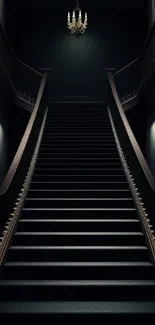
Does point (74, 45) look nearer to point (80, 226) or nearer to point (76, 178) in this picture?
point (76, 178)

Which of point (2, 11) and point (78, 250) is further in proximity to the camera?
point (2, 11)

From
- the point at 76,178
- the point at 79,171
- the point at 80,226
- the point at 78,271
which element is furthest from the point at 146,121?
the point at 78,271

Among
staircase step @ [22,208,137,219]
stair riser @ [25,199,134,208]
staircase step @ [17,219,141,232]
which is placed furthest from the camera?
stair riser @ [25,199,134,208]

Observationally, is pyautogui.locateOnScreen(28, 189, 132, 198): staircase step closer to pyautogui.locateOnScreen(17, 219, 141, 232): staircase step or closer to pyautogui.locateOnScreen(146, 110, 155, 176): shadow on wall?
pyautogui.locateOnScreen(17, 219, 141, 232): staircase step

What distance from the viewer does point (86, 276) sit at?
13.7 feet

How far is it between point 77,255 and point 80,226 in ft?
1.76

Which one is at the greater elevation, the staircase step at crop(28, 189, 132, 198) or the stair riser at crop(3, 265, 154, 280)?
the staircase step at crop(28, 189, 132, 198)

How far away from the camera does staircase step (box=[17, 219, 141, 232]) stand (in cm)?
493

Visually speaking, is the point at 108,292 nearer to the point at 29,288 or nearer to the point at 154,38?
the point at 29,288

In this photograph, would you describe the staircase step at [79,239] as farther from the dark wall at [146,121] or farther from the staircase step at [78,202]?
the dark wall at [146,121]

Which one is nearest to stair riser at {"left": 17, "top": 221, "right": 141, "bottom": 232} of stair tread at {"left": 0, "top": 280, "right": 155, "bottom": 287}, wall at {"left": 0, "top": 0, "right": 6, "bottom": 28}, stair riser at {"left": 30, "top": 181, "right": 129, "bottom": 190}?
stair tread at {"left": 0, "top": 280, "right": 155, "bottom": 287}

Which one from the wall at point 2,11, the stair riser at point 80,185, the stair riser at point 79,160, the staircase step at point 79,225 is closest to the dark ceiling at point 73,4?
the wall at point 2,11

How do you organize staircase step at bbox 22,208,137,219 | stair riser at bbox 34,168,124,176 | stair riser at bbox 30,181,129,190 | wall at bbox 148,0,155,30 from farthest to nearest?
wall at bbox 148,0,155,30 < stair riser at bbox 34,168,124,176 < stair riser at bbox 30,181,129,190 < staircase step at bbox 22,208,137,219

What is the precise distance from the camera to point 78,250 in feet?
14.6
